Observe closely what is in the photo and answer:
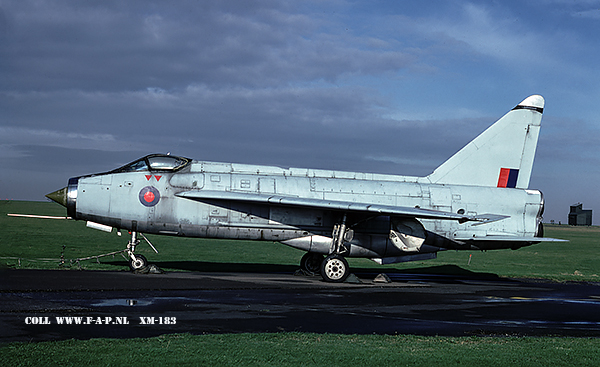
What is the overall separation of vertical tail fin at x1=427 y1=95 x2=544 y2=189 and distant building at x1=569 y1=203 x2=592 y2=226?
97095 millimetres

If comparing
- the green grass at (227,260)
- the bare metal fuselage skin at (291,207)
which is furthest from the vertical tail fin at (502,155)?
the green grass at (227,260)

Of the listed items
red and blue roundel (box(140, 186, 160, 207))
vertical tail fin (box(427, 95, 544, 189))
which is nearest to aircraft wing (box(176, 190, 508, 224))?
red and blue roundel (box(140, 186, 160, 207))

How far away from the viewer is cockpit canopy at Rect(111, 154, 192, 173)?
1848cm

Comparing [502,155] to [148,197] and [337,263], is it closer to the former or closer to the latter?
[337,263]

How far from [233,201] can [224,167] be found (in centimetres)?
203

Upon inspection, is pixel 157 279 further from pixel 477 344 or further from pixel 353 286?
pixel 477 344

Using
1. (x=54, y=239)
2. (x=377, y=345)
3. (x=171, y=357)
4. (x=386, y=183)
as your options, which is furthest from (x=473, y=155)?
(x=54, y=239)

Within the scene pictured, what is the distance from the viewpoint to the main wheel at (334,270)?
58.8ft

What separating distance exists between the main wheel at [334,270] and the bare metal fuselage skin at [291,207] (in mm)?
849

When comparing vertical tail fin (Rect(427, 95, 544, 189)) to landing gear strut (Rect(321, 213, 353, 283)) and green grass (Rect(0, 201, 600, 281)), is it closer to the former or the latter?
green grass (Rect(0, 201, 600, 281))

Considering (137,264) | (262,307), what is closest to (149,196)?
(137,264)

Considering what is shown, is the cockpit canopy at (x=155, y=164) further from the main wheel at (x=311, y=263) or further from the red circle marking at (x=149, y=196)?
the main wheel at (x=311, y=263)

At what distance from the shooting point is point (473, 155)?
70.7 ft

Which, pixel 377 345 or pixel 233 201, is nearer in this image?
pixel 377 345
